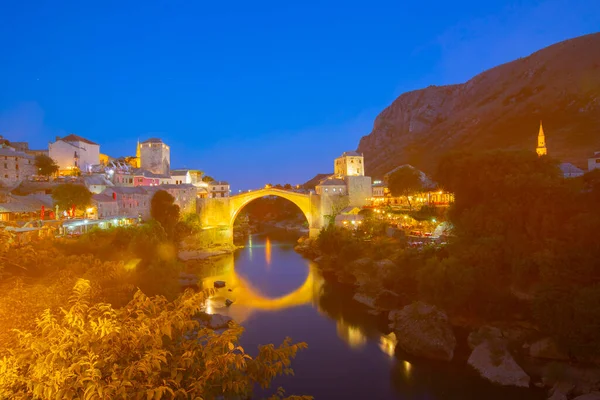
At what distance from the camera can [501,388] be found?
8.15 meters

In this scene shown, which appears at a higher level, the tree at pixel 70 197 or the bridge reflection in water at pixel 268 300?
the tree at pixel 70 197

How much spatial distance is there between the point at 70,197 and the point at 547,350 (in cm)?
1981

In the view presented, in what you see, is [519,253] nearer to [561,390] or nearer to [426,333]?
[426,333]

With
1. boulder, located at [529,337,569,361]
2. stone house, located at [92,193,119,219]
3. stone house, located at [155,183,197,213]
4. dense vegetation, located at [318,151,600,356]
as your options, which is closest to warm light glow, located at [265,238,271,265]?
stone house, located at [155,183,197,213]

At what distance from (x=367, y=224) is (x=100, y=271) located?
554 inches

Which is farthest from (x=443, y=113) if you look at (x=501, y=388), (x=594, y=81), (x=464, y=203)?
(x=501, y=388)

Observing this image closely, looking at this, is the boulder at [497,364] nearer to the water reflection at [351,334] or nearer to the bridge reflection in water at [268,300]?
the bridge reflection in water at [268,300]

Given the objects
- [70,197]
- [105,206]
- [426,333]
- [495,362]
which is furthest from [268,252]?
[495,362]

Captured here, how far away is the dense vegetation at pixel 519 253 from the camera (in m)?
8.88

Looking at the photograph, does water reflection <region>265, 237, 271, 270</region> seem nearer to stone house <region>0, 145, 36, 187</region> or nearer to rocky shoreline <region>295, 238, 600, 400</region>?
rocky shoreline <region>295, 238, 600, 400</region>

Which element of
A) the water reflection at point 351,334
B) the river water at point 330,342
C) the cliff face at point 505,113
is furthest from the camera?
the cliff face at point 505,113

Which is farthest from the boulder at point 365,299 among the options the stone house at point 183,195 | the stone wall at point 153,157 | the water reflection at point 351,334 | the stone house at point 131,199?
the stone wall at point 153,157

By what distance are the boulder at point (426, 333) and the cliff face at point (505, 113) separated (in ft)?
83.6

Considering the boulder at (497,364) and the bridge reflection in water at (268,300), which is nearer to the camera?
the boulder at (497,364)
